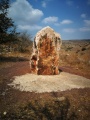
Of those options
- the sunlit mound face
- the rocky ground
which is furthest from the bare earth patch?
the sunlit mound face

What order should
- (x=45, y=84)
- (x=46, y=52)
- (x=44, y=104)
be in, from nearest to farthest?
1. (x=44, y=104)
2. (x=45, y=84)
3. (x=46, y=52)

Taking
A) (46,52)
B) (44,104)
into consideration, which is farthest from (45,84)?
(46,52)

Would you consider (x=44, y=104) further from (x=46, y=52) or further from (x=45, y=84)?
(x=46, y=52)

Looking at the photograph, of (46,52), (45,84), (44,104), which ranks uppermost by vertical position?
(46,52)

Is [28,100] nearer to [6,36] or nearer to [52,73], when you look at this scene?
[52,73]

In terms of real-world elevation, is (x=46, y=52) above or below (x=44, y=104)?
above

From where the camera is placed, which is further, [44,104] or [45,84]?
[45,84]

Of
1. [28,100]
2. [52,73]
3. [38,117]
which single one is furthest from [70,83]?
[38,117]

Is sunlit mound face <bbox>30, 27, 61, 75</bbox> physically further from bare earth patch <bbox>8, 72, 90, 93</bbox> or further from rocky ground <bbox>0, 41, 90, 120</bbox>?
rocky ground <bbox>0, 41, 90, 120</bbox>

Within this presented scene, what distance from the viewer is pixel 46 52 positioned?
36.6 ft

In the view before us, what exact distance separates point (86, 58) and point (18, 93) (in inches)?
552

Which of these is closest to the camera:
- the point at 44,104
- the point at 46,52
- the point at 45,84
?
the point at 44,104

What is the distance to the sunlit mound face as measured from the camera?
36.0 ft

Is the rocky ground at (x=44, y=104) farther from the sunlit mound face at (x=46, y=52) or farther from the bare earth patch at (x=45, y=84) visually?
the sunlit mound face at (x=46, y=52)
